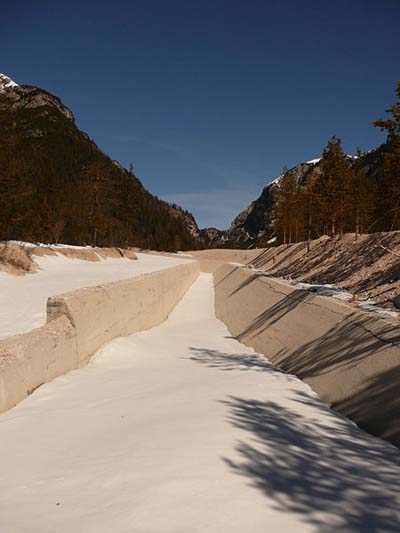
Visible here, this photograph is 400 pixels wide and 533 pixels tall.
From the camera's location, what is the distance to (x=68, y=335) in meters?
6.08

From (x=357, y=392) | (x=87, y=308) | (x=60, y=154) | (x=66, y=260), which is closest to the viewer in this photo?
(x=357, y=392)

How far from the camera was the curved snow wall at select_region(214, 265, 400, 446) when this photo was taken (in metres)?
4.67

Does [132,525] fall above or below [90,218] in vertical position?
below

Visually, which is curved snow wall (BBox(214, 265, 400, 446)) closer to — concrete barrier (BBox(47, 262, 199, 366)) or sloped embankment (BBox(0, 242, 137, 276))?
concrete barrier (BBox(47, 262, 199, 366))

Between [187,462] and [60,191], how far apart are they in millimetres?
80182

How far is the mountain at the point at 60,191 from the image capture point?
81.8 feet

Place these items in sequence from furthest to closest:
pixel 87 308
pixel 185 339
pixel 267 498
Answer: pixel 185 339, pixel 87 308, pixel 267 498

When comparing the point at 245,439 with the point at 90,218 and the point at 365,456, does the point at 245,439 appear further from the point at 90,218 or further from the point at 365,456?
the point at 90,218

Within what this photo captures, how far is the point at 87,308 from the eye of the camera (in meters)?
6.95

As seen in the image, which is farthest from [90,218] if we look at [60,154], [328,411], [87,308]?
[60,154]

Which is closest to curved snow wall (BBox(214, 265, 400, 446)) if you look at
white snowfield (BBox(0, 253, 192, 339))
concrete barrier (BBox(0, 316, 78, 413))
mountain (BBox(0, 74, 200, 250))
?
concrete barrier (BBox(0, 316, 78, 413))

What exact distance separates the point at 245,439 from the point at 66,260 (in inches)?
1068

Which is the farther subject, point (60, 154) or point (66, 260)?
point (60, 154)

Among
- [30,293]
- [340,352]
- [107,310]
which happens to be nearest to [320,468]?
[340,352]
